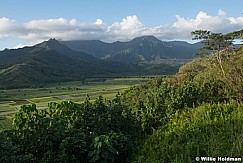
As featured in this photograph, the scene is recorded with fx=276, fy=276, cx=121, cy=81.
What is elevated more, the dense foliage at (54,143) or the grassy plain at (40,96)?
the dense foliage at (54,143)

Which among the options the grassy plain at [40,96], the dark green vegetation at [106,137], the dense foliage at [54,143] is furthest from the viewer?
the grassy plain at [40,96]

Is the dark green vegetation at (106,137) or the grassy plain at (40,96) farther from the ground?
the dark green vegetation at (106,137)

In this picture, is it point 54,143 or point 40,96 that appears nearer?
point 54,143

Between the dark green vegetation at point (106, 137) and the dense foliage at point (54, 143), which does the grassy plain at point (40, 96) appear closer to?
the dark green vegetation at point (106, 137)

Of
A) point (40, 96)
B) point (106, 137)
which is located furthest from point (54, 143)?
point (40, 96)

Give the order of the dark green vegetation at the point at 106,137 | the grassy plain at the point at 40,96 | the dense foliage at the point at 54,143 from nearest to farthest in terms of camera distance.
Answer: the dark green vegetation at the point at 106,137 → the dense foliage at the point at 54,143 → the grassy plain at the point at 40,96

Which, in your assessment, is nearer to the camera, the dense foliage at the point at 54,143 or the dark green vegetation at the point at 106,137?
the dark green vegetation at the point at 106,137

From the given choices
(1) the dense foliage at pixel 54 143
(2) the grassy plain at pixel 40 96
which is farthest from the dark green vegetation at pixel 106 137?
(2) the grassy plain at pixel 40 96

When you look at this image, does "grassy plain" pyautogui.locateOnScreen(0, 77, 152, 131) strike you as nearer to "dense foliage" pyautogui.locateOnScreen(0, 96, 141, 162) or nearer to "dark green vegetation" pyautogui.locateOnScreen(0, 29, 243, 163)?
"dark green vegetation" pyautogui.locateOnScreen(0, 29, 243, 163)

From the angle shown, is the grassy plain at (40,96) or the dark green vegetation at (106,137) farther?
the grassy plain at (40,96)

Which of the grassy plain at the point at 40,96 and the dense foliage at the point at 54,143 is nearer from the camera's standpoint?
the dense foliage at the point at 54,143

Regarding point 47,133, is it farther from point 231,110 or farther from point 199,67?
point 199,67

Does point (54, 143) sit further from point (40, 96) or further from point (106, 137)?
point (40, 96)

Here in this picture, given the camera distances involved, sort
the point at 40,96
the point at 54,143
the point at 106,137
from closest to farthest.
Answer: the point at 106,137, the point at 54,143, the point at 40,96
